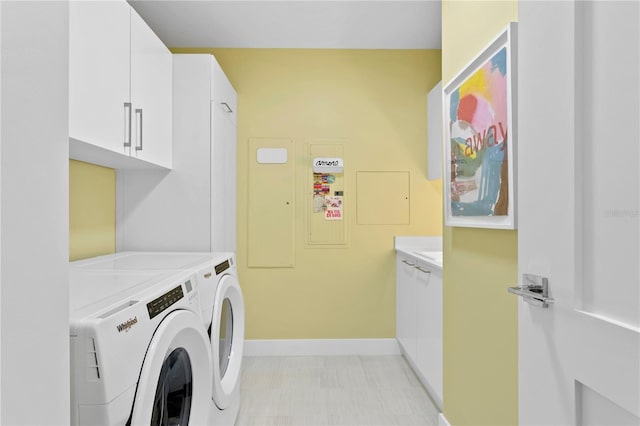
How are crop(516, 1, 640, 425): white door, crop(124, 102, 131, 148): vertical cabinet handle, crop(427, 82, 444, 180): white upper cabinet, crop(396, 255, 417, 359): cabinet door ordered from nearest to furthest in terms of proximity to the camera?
crop(516, 1, 640, 425): white door → crop(124, 102, 131, 148): vertical cabinet handle → crop(396, 255, 417, 359): cabinet door → crop(427, 82, 444, 180): white upper cabinet

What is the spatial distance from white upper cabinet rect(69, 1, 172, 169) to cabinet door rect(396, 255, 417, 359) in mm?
1787

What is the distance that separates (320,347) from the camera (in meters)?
3.31

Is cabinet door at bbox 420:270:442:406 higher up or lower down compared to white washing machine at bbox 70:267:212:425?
lower down

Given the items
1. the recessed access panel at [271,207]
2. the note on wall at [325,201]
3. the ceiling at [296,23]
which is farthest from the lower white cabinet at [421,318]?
the ceiling at [296,23]

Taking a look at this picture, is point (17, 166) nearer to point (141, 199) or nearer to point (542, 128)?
point (542, 128)

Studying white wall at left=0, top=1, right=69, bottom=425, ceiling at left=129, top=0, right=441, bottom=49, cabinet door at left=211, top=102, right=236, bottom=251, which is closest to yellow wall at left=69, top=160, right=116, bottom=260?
cabinet door at left=211, top=102, right=236, bottom=251

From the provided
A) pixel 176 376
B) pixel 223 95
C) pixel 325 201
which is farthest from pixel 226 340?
pixel 223 95

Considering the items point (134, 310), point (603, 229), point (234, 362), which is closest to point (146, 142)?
point (234, 362)

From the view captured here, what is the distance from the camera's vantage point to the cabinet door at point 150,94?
201 centimetres

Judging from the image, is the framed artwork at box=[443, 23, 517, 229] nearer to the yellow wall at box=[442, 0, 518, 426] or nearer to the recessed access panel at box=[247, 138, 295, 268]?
the yellow wall at box=[442, 0, 518, 426]

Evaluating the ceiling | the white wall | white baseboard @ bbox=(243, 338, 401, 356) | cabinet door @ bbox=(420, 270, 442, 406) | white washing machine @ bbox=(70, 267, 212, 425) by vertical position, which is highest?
the ceiling

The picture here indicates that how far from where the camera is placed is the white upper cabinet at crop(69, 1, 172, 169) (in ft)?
4.90

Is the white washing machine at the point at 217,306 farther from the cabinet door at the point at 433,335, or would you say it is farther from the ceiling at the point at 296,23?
the ceiling at the point at 296,23

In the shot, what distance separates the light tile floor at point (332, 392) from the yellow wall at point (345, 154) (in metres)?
0.28
